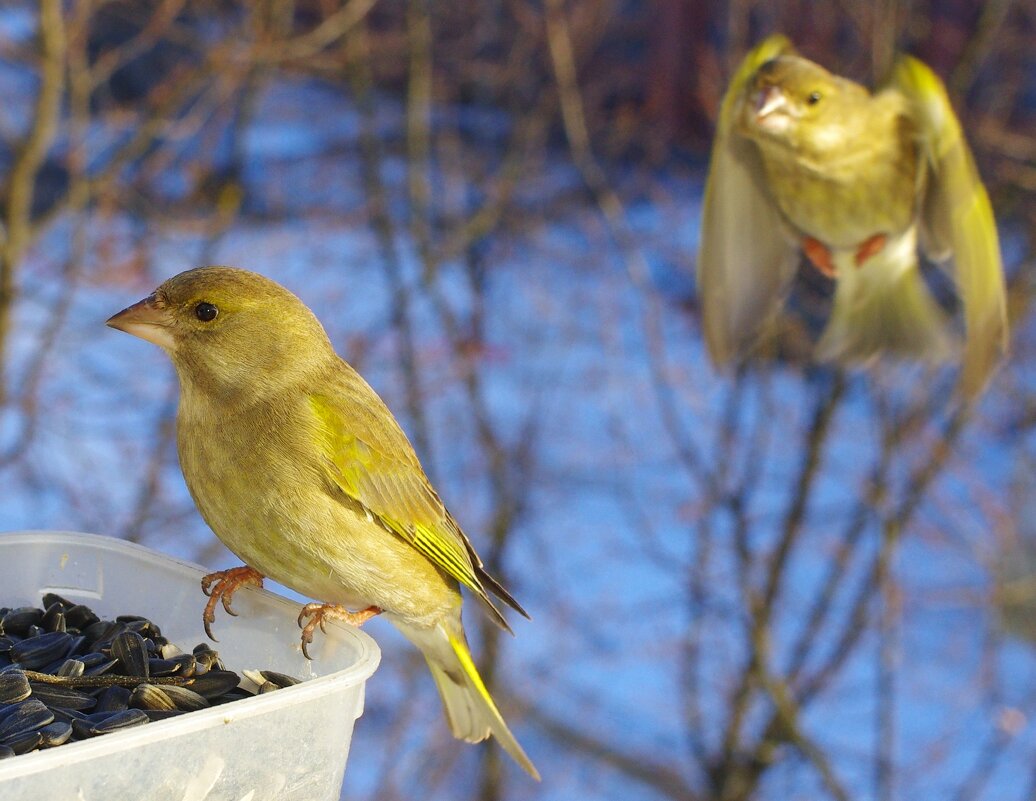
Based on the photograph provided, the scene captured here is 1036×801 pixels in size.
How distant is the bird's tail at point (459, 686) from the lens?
265 centimetres

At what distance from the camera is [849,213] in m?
3.76

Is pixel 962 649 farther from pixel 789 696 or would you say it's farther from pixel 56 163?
pixel 56 163

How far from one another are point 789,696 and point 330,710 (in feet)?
18.2

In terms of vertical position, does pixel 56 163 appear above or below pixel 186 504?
above

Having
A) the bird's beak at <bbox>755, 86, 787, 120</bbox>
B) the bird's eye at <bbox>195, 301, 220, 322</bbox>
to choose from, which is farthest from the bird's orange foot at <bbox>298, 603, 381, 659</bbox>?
the bird's beak at <bbox>755, 86, 787, 120</bbox>

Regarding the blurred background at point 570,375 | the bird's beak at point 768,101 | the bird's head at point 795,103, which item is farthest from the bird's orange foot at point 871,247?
the blurred background at point 570,375

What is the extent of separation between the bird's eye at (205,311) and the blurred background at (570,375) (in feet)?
10.8

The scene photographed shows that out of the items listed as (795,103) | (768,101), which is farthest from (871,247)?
(768,101)

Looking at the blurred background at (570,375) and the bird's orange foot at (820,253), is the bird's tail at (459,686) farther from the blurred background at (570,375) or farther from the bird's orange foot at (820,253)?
the blurred background at (570,375)

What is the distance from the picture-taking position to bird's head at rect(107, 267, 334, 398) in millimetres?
2404

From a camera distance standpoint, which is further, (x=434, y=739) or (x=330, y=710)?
(x=434, y=739)

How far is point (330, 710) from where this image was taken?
183cm

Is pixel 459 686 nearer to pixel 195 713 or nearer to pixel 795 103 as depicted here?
pixel 195 713

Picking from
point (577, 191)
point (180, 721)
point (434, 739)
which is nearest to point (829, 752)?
point (434, 739)
